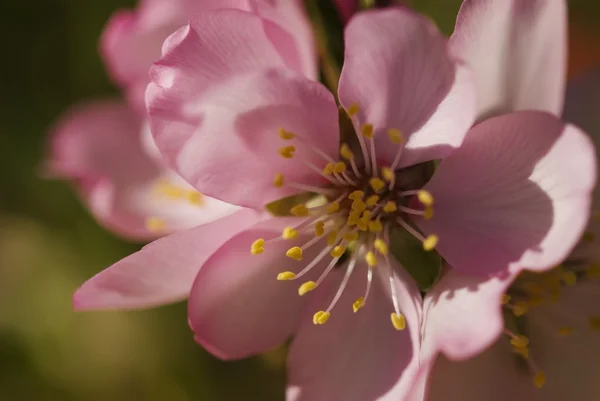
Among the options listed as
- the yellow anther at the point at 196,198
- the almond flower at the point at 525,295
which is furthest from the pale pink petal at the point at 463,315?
the yellow anther at the point at 196,198

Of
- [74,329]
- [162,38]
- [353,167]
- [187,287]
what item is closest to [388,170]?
[353,167]

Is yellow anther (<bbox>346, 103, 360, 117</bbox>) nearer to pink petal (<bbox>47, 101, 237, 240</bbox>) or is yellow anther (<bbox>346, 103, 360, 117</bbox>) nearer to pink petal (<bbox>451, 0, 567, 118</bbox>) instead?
pink petal (<bbox>451, 0, 567, 118</bbox>)

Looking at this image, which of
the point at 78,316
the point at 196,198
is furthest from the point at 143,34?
Answer: the point at 78,316

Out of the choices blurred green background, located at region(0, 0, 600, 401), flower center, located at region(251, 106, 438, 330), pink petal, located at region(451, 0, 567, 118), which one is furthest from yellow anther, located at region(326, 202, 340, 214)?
blurred green background, located at region(0, 0, 600, 401)

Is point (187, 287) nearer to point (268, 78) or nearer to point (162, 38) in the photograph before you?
point (268, 78)

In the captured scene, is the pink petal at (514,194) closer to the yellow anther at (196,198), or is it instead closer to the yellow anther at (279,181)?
the yellow anther at (279,181)
